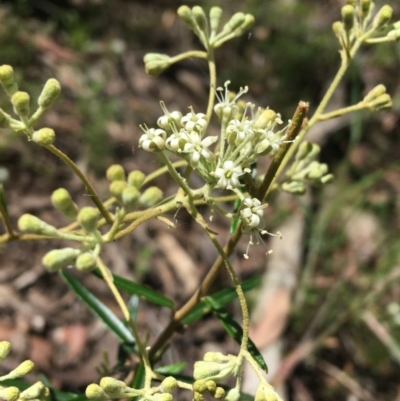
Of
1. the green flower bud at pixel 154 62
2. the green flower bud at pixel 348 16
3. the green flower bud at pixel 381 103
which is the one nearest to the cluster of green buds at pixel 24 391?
→ the green flower bud at pixel 154 62

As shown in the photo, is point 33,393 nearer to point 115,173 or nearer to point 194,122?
point 115,173

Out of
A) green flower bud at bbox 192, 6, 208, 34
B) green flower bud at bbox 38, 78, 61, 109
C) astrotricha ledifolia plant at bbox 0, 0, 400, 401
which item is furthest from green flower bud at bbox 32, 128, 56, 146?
green flower bud at bbox 192, 6, 208, 34

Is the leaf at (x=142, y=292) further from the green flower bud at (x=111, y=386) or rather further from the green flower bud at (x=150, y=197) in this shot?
the green flower bud at (x=150, y=197)

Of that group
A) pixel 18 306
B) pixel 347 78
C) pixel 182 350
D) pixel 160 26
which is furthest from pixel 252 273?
pixel 160 26

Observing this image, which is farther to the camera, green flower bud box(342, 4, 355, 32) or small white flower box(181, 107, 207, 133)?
green flower bud box(342, 4, 355, 32)

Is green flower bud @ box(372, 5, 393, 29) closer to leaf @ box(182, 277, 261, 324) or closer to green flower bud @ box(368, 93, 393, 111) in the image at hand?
green flower bud @ box(368, 93, 393, 111)

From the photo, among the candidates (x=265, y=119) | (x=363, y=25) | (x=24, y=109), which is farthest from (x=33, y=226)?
(x=363, y=25)
